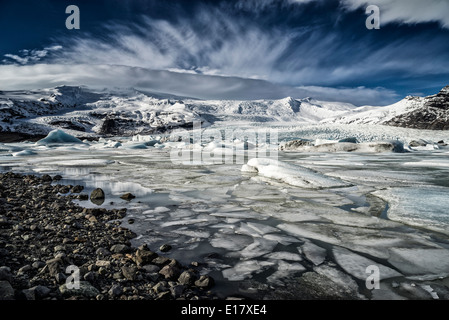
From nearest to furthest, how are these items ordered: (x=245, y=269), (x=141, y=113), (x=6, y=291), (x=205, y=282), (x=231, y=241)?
(x=6, y=291) → (x=205, y=282) → (x=245, y=269) → (x=231, y=241) → (x=141, y=113)

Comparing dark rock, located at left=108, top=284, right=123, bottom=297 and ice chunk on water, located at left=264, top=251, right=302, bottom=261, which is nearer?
dark rock, located at left=108, top=284, right=123, bottom=297

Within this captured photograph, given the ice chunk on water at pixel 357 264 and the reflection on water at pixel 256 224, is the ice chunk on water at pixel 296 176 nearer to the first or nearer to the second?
the reflection on water at pixel 256 224

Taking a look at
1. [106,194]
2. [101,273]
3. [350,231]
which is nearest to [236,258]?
[101,273]

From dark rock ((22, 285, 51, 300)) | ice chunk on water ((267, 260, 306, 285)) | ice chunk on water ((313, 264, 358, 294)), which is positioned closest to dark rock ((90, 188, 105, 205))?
dark rock ((22, 285, 51, 300))

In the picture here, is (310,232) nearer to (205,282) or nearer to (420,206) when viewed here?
(205,282)

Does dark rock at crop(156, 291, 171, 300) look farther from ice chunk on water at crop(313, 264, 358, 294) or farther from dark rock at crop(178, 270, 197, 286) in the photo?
ice chunk on water at crop(313, 264, 358, 294)

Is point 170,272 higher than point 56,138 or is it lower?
lower

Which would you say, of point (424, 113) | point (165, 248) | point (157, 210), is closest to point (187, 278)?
point (165, 248)
